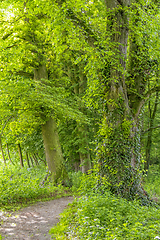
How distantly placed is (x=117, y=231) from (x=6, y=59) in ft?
28.5

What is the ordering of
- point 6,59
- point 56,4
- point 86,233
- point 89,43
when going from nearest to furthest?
1. point 86,233
2. point 56,4
3. point 89,43
4. point 6,59

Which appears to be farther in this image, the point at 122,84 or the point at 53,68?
the point at 53,68

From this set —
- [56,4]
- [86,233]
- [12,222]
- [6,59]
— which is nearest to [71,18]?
[56,4]

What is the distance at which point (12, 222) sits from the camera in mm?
7520

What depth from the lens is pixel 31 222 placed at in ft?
25.2

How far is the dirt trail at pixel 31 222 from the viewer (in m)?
6.49

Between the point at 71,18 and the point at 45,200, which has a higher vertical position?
the point at 71,18

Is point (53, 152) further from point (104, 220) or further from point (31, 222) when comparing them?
point (104, 220)

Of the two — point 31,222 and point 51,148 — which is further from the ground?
point 51,148

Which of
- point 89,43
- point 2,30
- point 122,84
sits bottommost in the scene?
point 122,84

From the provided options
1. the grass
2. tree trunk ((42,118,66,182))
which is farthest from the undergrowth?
tree trunk ((42,118,66,182))

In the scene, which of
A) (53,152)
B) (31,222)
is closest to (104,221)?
(31,222)

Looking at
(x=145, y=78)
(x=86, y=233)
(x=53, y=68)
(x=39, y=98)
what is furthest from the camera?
(x=53, y=68)

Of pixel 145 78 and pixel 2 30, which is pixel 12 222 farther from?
pixel 2 30
